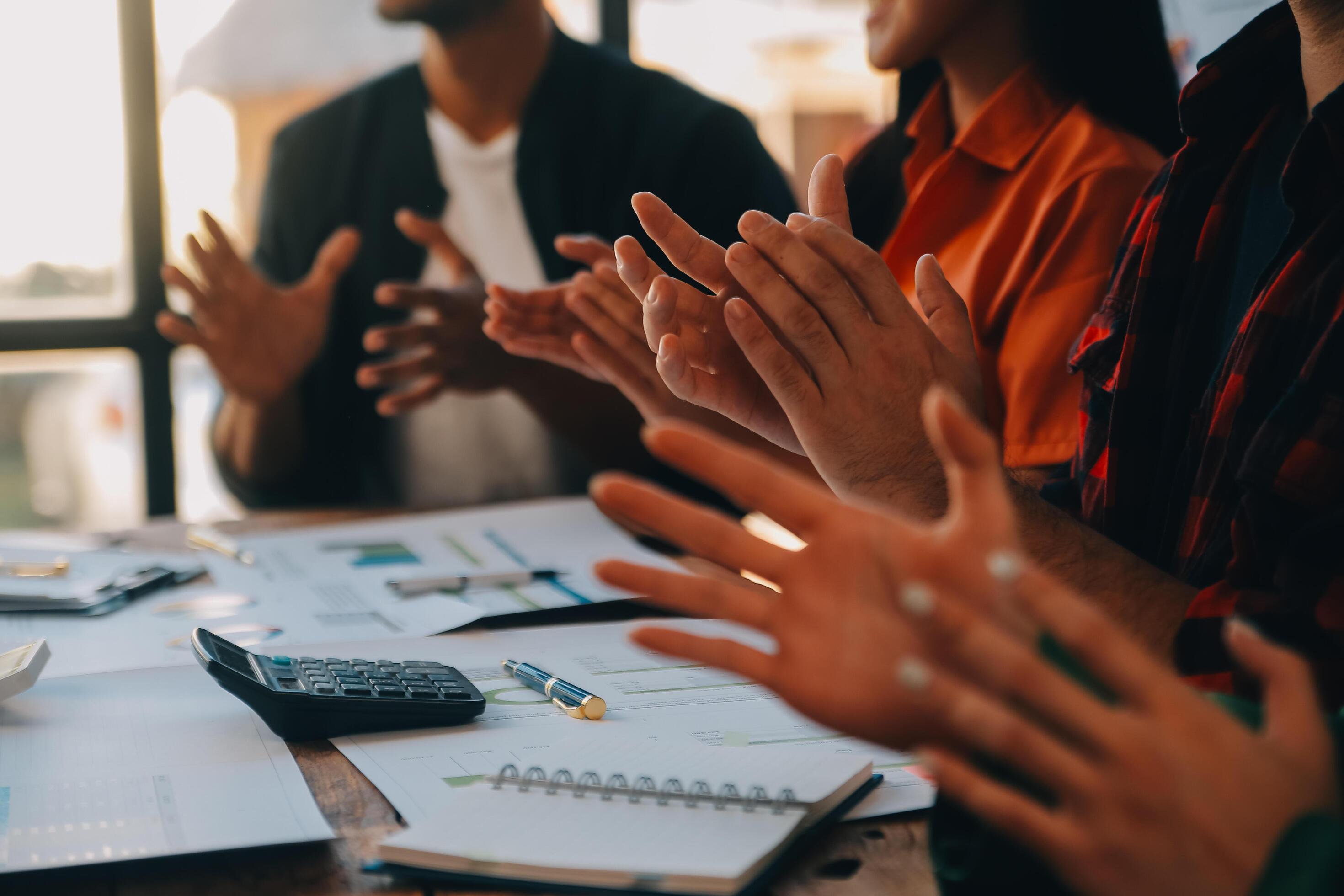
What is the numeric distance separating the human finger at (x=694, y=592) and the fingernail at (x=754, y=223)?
1.11ft

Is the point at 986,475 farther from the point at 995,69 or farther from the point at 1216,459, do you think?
the point at 995,69

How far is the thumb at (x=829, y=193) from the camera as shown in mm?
891

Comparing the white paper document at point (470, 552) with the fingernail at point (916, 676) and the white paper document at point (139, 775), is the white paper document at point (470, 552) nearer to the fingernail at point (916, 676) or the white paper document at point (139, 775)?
the white paper document at point (139, 775)

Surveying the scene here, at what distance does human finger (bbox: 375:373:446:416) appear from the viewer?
1.48 metres

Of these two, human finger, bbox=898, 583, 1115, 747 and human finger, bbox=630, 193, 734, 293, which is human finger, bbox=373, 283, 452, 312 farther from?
human finger, bbox=898, 583, 1115, 747

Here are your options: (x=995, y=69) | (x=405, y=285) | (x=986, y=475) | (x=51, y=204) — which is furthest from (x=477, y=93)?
(x=986, y=475)

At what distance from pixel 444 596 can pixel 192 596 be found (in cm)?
25

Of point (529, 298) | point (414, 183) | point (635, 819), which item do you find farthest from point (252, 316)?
point (635, 819)

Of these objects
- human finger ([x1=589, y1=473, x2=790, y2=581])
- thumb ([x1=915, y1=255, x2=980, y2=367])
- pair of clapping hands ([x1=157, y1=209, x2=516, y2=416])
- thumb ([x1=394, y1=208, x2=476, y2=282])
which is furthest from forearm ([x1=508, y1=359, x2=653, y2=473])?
human finger ([x1=589, y1=473, x2=790, y2=581])

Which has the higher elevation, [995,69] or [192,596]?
[995,69]

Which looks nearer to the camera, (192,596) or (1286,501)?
(1286,501)

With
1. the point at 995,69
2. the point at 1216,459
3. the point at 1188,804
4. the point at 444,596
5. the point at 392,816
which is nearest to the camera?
the point at 1188,804

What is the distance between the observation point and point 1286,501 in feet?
2.21

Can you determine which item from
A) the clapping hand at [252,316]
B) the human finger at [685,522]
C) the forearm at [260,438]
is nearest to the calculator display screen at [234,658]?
the human finger at [685,522]
